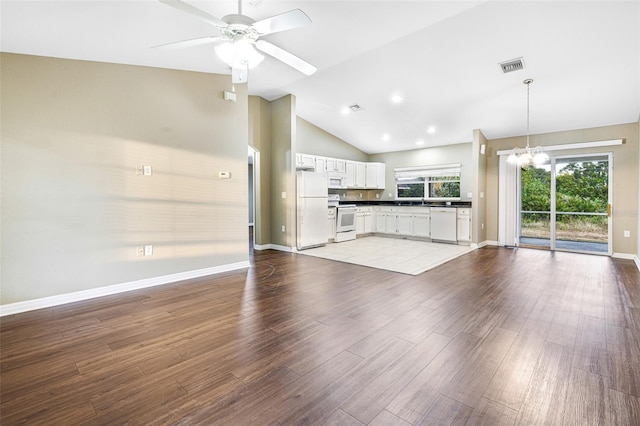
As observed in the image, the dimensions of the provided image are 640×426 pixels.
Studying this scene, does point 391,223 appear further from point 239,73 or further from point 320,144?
point 239,73

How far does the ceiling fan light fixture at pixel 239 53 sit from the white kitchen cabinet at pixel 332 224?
179 inches

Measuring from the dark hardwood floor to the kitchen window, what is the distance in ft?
14.5

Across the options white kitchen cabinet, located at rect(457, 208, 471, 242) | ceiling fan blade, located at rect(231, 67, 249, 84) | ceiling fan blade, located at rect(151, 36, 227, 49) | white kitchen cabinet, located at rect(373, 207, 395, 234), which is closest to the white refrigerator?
white kitchen cabinet, located at rect(373, 207, 395, 234)

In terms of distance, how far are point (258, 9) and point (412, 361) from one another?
3.49m

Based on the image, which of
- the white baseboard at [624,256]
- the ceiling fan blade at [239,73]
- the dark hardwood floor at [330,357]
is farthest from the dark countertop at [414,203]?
the ceiling fan blade at [239,73]

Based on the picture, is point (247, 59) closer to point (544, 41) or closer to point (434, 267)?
point (544, 41)

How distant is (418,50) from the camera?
13.5ft

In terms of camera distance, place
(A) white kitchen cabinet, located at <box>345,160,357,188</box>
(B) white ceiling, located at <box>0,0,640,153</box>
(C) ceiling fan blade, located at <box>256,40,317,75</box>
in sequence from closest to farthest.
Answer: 1. (C) ceiling fan blade, located at <box>256,40,317,75</box>
2. (B) white ceiling, located at <box>0,0,640,153</box>
3. (A) white kitchen cabinet, located at <box>345,160,357,188</box>

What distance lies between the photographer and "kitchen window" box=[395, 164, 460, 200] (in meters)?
7.73

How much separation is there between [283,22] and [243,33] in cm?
41

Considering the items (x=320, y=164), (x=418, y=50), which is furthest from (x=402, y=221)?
(x=418, y=50)

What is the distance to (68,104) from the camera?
3.18 meters

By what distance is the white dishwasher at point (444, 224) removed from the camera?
6.96 meters

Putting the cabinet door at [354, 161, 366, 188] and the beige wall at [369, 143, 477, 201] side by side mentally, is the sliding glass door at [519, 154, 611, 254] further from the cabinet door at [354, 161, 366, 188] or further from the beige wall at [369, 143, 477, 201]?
the cabinet door at [354, 161, 366, 188]
